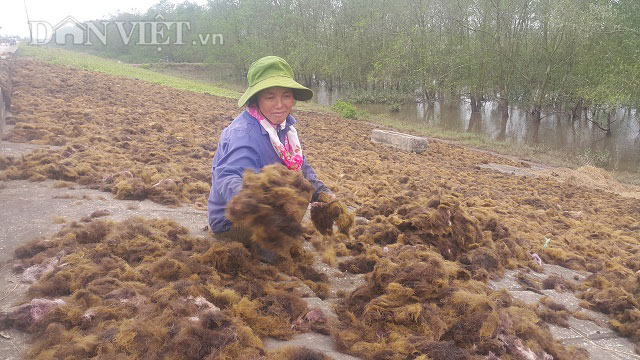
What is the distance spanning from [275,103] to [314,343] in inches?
74.2

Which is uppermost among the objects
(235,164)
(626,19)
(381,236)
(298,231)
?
(626,19)

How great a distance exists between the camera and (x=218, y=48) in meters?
58.8

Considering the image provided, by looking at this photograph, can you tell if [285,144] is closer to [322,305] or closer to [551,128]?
[322,305]

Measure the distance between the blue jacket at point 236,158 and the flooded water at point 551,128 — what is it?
20.4 metres

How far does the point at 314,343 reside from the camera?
8.73 feet

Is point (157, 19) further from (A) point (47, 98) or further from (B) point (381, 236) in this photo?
(B) point (381, 236)

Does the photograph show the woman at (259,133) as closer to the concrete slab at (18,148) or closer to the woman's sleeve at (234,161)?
the woman's sleeve at (234,161)

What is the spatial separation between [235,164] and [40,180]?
3675 millimetres

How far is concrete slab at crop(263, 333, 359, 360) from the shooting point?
8.31ft

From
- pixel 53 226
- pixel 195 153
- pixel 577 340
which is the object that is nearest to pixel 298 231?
pixel 577 340

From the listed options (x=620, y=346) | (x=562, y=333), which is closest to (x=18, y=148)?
(x=562, y=333)

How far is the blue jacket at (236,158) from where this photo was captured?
3234 millimetres

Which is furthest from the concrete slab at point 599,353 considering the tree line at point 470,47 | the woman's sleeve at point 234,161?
the tree line at point 470,47

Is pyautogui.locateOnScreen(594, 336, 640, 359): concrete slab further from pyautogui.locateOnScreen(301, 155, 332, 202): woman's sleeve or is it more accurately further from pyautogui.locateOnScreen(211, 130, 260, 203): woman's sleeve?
pyautogui.locateOnScreen(211, 130, 260, 203): woman's sleeve
